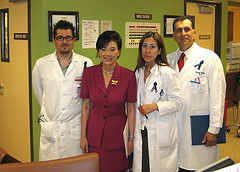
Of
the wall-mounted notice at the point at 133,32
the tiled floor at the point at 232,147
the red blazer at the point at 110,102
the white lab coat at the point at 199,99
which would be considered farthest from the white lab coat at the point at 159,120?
the tiled floor at the point at 232,147

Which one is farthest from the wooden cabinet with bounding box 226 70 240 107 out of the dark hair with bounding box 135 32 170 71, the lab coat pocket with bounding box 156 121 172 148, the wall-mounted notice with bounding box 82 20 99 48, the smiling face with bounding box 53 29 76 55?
the smiling face with bounding box 53 29 76 55

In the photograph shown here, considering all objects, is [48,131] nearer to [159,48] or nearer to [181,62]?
[159,48]

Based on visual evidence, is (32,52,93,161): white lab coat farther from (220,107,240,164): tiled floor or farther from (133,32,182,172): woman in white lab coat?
(220,107,240,164): tiled floor

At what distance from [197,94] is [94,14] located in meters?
1.54

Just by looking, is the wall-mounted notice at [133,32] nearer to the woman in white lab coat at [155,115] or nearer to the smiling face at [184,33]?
the smiling face at [184,33]

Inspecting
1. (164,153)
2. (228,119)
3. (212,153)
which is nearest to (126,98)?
(164,153)

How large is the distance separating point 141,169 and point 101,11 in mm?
1921

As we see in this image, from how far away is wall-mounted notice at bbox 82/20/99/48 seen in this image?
348cm

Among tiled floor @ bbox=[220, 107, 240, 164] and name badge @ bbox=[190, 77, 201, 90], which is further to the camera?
tiled floor @ bbox=[220, 107, 240, 164]

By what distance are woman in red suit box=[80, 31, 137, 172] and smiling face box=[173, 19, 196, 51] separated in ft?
2.10

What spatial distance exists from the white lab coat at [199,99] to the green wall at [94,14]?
4.15 ft

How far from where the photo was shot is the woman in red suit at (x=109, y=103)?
7.89 ft

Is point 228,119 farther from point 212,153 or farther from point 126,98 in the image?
point 126,98

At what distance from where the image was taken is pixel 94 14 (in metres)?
3.54
